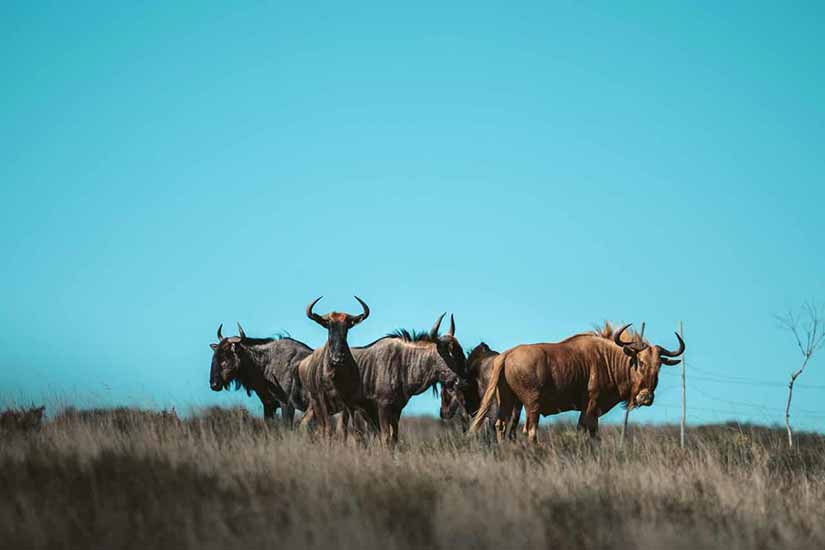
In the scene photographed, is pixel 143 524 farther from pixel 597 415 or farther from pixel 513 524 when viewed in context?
pixel 597 415

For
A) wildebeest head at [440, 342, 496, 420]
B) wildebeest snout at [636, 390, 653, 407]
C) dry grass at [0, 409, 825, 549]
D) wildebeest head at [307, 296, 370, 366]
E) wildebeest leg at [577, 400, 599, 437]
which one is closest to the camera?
dry grass at [0, 409, 825, 549]

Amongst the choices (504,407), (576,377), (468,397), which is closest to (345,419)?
(504,407)

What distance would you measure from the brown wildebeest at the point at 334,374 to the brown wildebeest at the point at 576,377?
2212mm

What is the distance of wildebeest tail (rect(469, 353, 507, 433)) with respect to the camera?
1794 centimetres

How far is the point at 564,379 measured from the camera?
1850cm

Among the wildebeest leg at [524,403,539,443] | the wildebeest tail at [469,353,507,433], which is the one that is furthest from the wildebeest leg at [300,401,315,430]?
the wildebeest leg at [524,403,539,443]

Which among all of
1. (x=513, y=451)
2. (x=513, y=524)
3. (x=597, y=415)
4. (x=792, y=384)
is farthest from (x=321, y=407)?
(x=792, y=384)

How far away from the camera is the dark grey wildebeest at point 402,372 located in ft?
58.9

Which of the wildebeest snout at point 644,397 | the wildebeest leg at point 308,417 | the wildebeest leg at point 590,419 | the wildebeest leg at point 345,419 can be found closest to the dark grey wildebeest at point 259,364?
the wildebeest leg at point 308,417

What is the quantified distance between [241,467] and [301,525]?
8.83ft

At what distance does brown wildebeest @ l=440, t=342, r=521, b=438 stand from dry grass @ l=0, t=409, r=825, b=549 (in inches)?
148

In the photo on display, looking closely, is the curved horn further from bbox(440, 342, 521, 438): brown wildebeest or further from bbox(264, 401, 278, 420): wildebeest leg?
bbox(264, 401, 278, 420): wildebeest leg

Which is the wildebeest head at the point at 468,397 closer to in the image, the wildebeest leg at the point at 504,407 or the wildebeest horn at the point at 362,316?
the wildebeest leg at the point at 504,407

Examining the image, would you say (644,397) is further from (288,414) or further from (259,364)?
(259,364)
